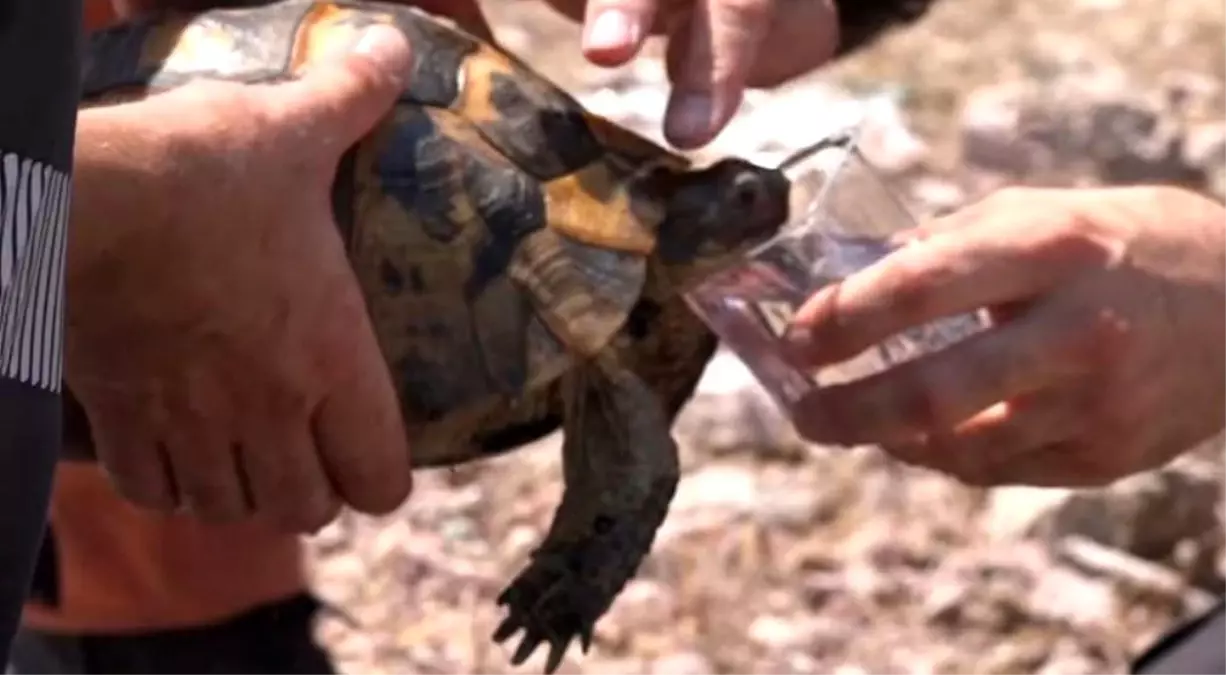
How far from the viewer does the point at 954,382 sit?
917mm

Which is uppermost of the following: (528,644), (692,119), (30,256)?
(30,256)

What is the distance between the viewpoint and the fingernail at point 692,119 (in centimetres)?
93

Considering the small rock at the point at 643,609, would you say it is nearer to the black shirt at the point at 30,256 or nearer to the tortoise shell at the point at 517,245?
the tortoise shell at the point at 517,245

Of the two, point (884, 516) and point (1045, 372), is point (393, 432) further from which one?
point (884, 516)

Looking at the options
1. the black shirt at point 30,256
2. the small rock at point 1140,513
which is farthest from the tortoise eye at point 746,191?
the small rock at point 1140,513

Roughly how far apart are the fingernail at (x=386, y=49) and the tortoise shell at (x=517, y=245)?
0.01 metres

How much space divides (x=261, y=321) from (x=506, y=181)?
0.18m

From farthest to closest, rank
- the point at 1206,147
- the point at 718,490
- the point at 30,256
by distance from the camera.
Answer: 1. the point at 1206,147
2. the point at 718,490
3. the point at 30,256

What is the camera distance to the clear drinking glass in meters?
0.96

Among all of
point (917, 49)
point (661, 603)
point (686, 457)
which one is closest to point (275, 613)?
point (661, 603)

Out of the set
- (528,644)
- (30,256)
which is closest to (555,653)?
(528,644)

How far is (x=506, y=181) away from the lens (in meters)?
0.94

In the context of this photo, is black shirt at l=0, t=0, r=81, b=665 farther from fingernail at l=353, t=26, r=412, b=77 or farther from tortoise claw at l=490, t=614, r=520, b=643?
tortoise claw at l=490, t=614, r=520, b=643

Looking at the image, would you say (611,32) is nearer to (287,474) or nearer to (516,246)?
(516,246)
